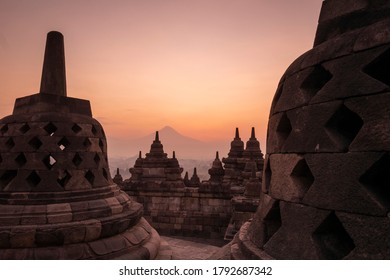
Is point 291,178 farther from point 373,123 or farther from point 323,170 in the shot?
point 373,123

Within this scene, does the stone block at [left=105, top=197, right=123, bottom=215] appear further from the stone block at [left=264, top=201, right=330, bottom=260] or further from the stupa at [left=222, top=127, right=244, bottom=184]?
the stupa at [left=222, top=127, right=244, bottom=184]

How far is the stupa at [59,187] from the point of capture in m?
3.87

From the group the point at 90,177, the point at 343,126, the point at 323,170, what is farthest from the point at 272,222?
the point at 90,177

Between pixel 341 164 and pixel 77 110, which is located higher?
pixel 77 110

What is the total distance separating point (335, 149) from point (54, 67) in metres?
4.95

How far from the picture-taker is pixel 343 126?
6.52ft

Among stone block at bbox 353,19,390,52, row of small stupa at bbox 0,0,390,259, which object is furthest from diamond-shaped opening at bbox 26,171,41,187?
stone block at bbox 353,19,390,52

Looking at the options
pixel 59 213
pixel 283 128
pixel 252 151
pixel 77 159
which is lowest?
pixel 59 213

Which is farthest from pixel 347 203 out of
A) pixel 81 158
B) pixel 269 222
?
pixel 81 158

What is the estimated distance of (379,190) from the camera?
1.73 m

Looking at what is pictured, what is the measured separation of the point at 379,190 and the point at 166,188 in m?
9.43

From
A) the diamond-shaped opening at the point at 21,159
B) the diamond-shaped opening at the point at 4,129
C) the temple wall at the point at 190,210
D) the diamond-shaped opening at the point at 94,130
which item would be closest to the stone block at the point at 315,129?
the diamond-shaped opening at the point at 94,130

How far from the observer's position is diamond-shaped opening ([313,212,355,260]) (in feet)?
6.15
